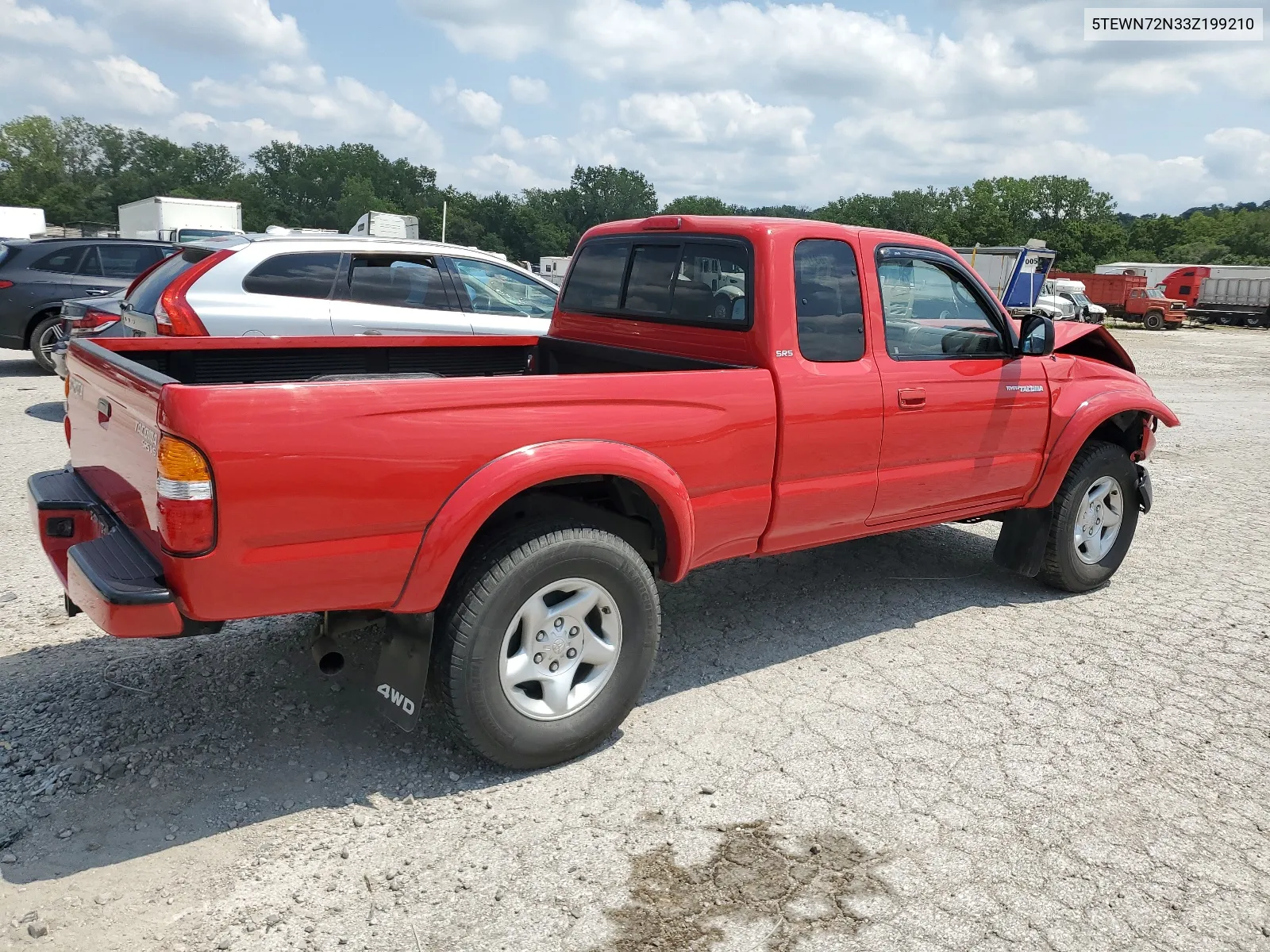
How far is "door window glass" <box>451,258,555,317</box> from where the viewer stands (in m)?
8.22

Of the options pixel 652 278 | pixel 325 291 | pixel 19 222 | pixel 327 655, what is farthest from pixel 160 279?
pixel 19 222

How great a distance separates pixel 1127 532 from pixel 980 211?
300 ft

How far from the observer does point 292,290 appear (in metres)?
7.32

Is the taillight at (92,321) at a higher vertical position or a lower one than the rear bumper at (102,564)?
higher

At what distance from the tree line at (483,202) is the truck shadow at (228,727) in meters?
80.9

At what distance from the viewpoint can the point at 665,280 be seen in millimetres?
4426

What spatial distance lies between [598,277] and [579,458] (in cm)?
194

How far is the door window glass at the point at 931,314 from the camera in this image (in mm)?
4336

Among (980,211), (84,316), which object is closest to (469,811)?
(84,316)

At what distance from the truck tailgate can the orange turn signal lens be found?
9cm

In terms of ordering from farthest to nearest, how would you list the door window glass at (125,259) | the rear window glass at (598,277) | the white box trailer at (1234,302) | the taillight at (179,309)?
the white box trailer at (1234,302) → the door window glass at (125,259) → the taillight at (179,309) → the rear window glass at (598,277)

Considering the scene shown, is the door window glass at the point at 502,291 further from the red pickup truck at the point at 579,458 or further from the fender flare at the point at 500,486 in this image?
the fender flare at the point at 500,486

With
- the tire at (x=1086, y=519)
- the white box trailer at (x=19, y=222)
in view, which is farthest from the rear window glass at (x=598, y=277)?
the white box trailer at (x=19, y=222)

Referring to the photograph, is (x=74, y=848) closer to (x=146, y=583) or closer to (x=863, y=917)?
(x=146, y=583)
